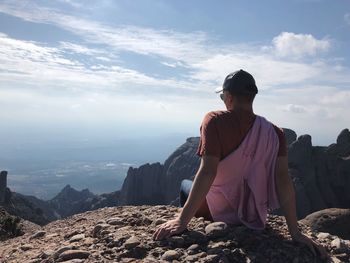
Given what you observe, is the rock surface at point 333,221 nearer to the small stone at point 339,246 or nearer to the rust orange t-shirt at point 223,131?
the small stone at point 339,246

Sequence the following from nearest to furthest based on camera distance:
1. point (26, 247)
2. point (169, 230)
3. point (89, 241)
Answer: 1. point (169, 230)
2. point (89, 241)
3. point (26, 247)

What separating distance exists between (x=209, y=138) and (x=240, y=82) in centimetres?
99

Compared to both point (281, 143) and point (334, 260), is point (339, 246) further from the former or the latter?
point (281, 143)

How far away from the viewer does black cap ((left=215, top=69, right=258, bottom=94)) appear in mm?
7055

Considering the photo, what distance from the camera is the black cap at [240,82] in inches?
278

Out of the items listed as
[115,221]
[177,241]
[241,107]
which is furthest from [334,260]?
[115,221]

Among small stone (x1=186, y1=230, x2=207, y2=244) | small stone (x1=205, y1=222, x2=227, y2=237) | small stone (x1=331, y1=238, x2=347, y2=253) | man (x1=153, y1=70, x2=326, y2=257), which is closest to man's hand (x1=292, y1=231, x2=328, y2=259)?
man (x1=153, y1=70, x2=326, y2=257)

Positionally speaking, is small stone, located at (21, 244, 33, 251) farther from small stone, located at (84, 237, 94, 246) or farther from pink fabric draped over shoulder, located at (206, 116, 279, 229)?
pink fabric draped over shoulder, located at (206, 116, 279, 229)

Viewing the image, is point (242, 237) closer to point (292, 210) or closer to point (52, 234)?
point (292, 210)

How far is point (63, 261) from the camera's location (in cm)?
705

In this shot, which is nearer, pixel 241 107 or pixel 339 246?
pixel 241 107

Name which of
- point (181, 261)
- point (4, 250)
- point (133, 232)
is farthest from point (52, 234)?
point (181, 261)

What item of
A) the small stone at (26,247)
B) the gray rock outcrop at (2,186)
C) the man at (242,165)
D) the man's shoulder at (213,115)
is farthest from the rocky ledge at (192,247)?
the gray rock outcrop at (2,186)

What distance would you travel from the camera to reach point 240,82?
23.1 feet
